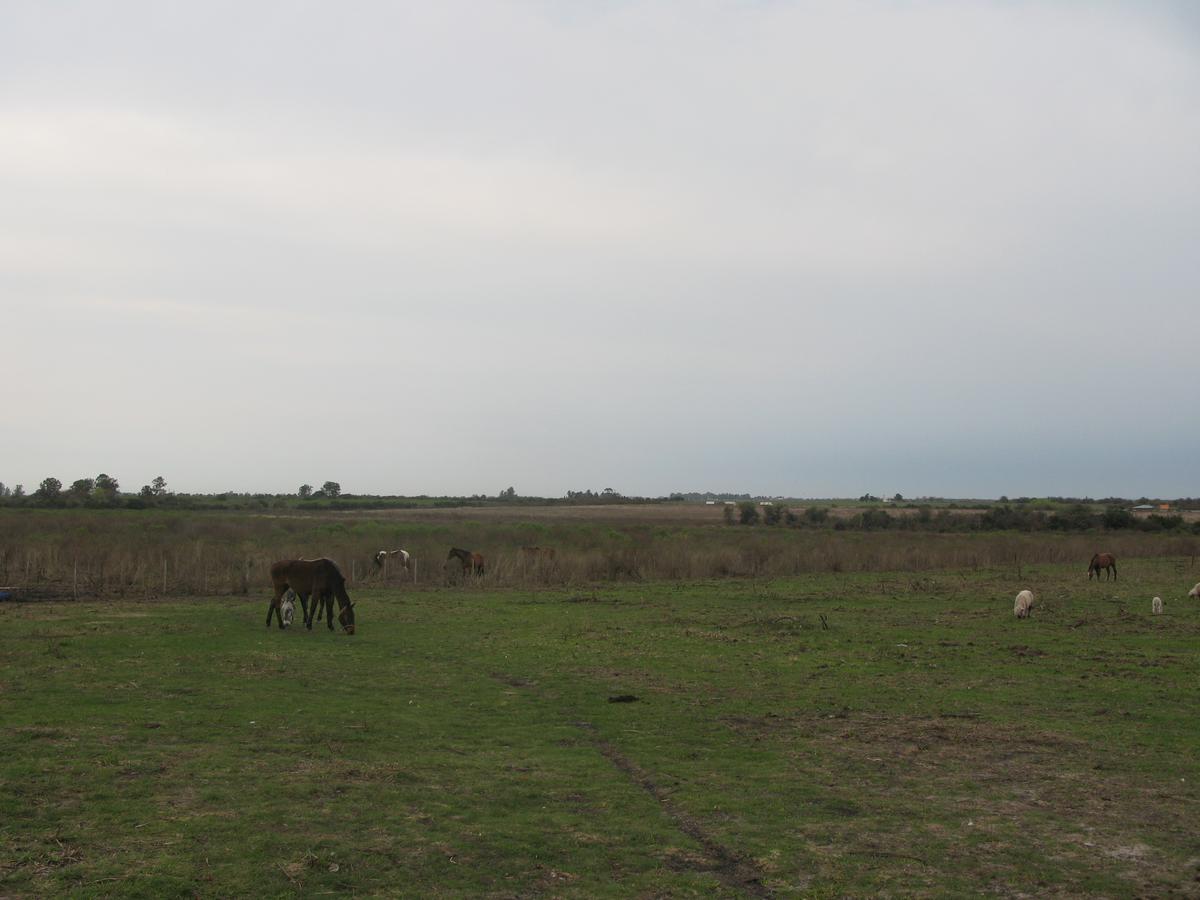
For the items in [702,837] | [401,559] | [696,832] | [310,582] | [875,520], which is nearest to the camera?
[702,837]

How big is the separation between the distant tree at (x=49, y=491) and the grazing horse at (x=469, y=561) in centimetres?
5538

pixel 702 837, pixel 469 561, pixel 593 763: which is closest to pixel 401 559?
pixel 469 561

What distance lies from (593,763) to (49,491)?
81.2 meters

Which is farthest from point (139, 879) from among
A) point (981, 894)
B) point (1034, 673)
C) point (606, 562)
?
point (606, 562)

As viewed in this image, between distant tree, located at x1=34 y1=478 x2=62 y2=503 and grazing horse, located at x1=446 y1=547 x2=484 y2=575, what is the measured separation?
182ft

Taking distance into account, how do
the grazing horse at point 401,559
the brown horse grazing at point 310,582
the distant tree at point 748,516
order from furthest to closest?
the distant tree at point 748,516 → the grazing horse at point 401,559 → the brown horse grazing at point 310,582

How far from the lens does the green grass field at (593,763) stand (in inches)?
269

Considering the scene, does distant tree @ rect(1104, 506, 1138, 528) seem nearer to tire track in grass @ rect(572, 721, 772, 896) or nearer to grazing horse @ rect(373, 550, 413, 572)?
grazing horse @ rect(373, 550, 413, 572)

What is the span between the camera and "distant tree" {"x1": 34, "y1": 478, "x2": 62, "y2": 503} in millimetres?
75875

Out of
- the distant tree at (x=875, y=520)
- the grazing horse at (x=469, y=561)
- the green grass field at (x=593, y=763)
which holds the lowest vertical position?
the green grass field at (x=593, y=763)

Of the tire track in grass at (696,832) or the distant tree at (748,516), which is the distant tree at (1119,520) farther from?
the tire track in grass at (696,832)

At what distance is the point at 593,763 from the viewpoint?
998cm

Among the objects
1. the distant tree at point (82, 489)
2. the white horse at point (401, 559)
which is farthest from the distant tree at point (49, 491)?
the white horse at point (401, 559)

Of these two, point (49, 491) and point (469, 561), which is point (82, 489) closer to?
point (49, 491)
